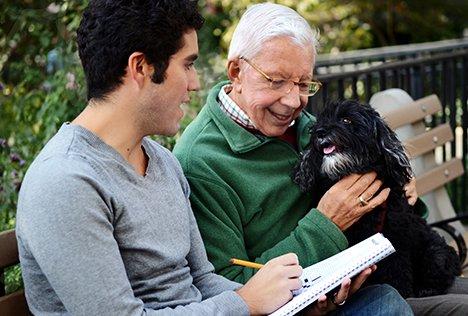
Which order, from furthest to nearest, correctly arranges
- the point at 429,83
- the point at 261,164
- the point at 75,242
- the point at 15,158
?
the point at 429,83, the point at 15,158, the point at 261,164, the point at 75,242

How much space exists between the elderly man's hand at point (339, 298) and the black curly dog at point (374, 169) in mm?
455

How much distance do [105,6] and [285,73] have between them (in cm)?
91

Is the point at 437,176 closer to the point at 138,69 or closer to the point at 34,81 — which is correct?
the point at 34,81

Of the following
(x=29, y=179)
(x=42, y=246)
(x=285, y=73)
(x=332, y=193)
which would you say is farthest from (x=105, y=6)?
(x=332, y=193)

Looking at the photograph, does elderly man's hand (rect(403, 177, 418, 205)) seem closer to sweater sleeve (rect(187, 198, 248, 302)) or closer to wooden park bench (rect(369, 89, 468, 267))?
wooden park bench (rect(369, 89, 468, 267))

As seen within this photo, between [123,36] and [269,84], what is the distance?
882 mm

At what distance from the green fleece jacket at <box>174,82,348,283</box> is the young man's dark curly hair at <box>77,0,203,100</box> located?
651 millimetres

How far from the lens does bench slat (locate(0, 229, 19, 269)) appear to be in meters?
2.52

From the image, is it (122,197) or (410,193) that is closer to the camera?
(122,197)

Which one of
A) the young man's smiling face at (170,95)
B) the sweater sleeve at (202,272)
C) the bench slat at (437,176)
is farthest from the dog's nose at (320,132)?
the bench slat at (437,176)

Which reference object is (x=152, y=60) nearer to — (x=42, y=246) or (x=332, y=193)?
(x=42, y=246)

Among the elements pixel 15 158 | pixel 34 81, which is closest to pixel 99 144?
pixel 15 158

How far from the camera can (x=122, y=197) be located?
7.70 feet

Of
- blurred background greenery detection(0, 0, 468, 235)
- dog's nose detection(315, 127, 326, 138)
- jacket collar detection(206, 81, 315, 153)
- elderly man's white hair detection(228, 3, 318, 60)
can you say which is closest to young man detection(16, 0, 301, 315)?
jacket collar detection(206, 81, 315, 153)
